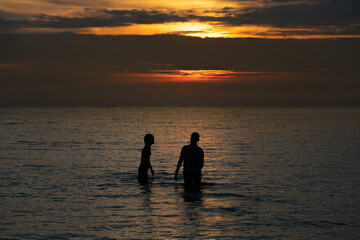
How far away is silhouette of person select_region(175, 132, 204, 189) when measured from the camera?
55.9 feet

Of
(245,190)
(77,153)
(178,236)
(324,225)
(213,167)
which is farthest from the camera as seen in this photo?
(77,153)

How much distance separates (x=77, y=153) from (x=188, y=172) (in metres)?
22.5

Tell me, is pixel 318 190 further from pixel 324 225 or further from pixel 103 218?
pixel 103 218

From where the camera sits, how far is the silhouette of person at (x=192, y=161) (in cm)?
1705

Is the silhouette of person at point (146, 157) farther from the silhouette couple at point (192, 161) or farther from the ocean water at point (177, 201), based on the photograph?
the ocean water at point (177, 201)

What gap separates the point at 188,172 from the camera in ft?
57.8

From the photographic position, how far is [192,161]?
17.3m

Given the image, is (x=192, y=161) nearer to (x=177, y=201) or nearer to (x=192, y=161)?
(x=192, y=161)

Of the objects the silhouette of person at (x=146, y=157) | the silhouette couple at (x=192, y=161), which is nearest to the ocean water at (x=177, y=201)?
the silhouette of person at (x=146, y=157)

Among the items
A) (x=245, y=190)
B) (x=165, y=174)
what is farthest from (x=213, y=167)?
(x=245, y=190)

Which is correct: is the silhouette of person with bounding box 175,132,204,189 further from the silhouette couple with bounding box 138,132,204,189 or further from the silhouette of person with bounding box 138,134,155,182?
the silhouette of person with bounding box 138,134,155,182

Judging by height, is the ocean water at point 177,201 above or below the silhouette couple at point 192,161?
below

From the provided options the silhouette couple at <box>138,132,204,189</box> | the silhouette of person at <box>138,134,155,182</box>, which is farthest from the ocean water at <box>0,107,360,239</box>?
the silhouette couple at <box>138,132,204,189</box>

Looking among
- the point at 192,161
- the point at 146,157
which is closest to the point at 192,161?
the point at 192,161
